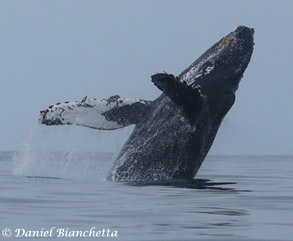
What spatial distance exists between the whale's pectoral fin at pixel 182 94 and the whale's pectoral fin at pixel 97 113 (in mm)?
1098

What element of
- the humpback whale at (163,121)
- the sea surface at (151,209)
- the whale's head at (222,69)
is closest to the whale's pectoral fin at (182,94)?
the humpback whale at (163,121)

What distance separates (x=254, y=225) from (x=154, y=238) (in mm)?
1568

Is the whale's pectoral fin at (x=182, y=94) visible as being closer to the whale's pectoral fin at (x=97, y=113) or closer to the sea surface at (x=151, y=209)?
the whale's pectoral fin at (x=97, y=113)

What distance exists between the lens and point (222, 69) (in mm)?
15227

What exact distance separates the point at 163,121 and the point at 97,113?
1242 mm

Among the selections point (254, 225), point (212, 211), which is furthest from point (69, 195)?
point (254, 225)

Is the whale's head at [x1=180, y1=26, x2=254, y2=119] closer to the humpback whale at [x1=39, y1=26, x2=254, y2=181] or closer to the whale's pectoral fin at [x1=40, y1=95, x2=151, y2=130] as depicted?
the humpback whale at [x1=39, y1=26, x2=254, y2=181]

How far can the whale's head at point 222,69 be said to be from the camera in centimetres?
→ 1487

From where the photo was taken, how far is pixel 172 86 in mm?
13398

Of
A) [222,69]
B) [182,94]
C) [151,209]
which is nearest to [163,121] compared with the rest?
[182,94]

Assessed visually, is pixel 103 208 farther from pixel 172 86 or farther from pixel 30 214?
pixel 172 86

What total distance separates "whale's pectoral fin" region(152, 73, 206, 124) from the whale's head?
1.51 ft

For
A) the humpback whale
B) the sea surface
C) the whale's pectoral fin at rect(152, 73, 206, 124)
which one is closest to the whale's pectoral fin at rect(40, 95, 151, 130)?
the humpback whale

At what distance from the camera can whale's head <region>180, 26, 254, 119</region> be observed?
48.8 ft
